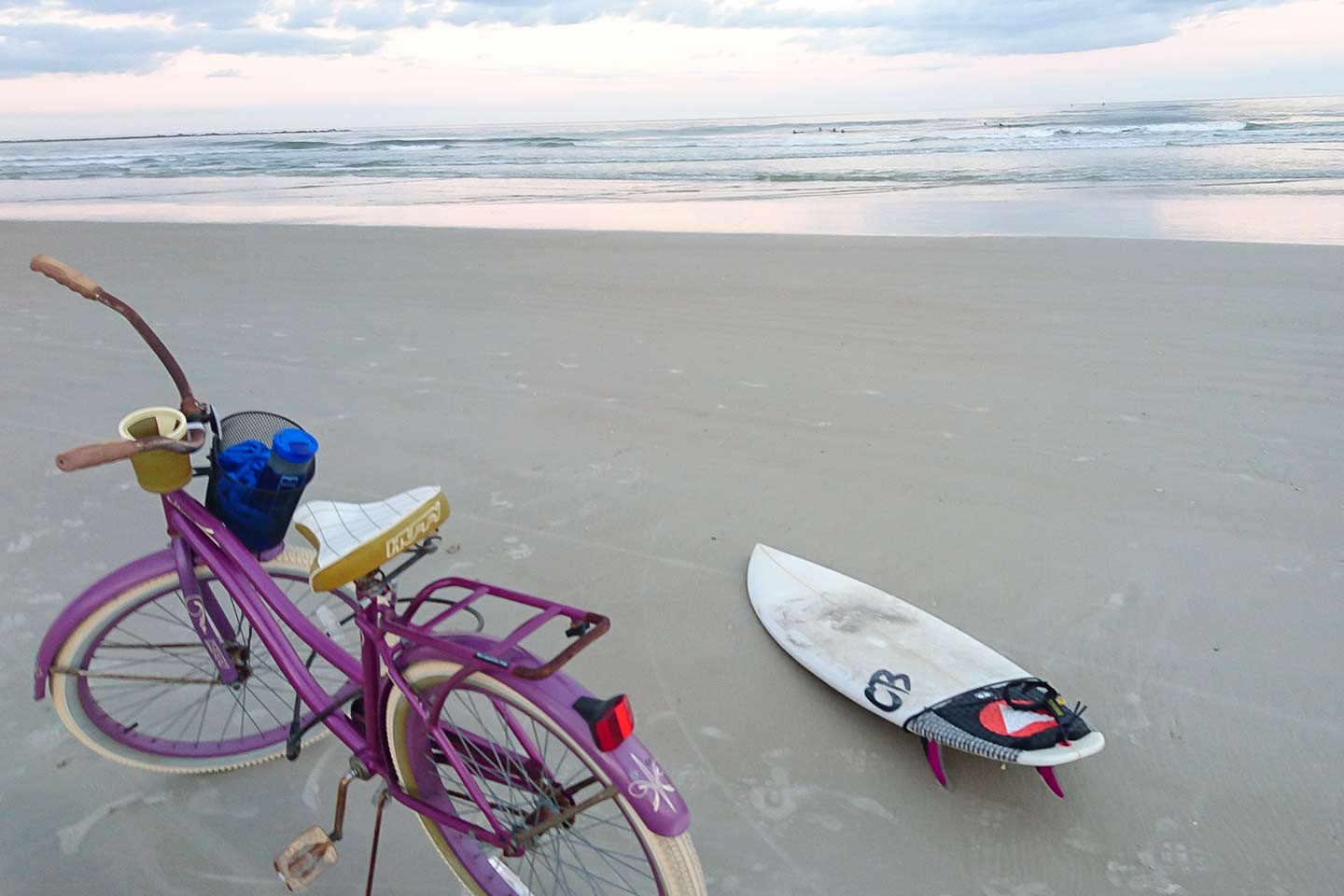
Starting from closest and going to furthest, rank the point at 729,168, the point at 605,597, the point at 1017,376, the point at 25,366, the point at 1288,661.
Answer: the point at 1288,661 < the point at 605,597 < the point at 1017,376 < the point at 25,366 < the point at 729,168

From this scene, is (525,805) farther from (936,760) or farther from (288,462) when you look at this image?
(936,760)

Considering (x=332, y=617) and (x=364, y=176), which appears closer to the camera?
(x=332, y=617)

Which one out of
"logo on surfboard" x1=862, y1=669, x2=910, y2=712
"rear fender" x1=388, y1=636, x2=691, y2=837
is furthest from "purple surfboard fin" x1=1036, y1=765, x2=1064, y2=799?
"rear fender" x1=388, y1=636, x2=691, y2=837

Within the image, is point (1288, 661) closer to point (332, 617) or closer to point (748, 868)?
point (748, 868)

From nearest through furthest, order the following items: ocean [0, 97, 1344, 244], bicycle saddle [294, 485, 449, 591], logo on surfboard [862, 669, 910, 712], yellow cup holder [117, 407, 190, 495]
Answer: bicycle saddle [294, 485, 449, 591] → yellow cup holder [117, 407, 190, 495] → logo on surfboard [862, 669, 910, 712] → ocean [0, 97, 1344, 244]

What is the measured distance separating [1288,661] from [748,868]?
1.84 meters

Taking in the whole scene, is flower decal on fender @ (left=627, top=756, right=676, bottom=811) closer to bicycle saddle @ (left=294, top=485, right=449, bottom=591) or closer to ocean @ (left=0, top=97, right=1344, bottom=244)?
bicycle saddle @ (left=294, top=485, right=449, bottom=591)

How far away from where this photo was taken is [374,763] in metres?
1.78

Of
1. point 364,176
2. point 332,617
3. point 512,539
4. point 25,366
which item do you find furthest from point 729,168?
point 332,617

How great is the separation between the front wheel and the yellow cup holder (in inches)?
24.2

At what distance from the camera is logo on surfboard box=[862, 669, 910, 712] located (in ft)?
7.96

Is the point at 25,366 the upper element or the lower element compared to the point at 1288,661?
upper

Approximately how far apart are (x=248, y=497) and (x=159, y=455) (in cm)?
19

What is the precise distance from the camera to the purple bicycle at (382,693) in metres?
1.46
